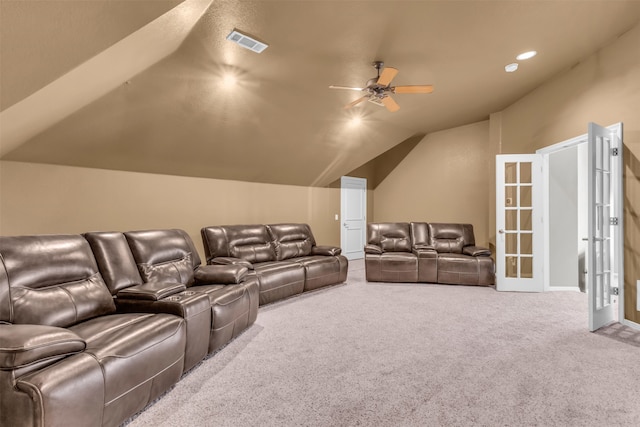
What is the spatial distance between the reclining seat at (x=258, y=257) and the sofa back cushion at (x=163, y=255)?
704 millimetres

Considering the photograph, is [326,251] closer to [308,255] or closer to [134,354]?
[308,255]

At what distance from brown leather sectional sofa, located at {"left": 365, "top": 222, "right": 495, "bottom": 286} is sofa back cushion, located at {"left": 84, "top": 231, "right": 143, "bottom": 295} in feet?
11.8

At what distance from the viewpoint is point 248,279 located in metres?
3.38

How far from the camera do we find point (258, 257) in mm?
4777

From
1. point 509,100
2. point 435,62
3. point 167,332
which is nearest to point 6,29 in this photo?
point 167,332

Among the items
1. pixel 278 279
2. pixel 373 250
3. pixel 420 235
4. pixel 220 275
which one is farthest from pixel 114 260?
pixel 420 235

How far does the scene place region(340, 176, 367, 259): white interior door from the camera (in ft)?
25.3

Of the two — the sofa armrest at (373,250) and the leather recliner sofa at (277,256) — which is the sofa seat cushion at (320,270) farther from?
the sofa armrest at (373,250)

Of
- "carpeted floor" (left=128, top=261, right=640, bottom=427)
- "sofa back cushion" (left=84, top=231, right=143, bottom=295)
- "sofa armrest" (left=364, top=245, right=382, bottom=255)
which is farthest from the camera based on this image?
"sofa armrest" (left=364, top=245, right=382, bottom=255)

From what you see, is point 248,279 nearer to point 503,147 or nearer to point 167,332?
point 167,332

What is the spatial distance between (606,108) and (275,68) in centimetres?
367

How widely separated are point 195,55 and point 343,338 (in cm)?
307

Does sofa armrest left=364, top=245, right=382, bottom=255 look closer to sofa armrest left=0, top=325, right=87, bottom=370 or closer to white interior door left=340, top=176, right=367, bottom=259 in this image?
white interior door left=340, top=176, right=367, bottom=259

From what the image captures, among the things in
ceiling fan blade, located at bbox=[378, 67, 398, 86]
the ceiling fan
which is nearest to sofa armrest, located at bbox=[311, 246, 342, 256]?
the ceiling fan
